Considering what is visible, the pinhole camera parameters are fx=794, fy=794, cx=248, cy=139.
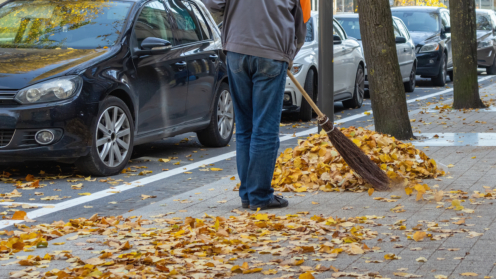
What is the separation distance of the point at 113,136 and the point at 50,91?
80cm

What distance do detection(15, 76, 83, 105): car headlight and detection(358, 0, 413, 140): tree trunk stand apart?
345cm

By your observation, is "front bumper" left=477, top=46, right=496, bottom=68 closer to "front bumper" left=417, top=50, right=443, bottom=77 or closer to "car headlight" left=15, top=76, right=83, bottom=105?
"front bumper" left=417, top=50, right=443, bottom=77

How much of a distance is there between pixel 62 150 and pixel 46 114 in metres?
0.35

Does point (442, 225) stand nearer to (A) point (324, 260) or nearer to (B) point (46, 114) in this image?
(A) point (324, 260)

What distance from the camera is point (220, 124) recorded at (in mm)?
9281

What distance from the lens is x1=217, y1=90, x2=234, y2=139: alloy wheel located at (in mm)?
9234

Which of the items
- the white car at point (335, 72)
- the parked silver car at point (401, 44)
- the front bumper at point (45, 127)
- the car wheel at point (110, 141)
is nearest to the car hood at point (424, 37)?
the parked silver car at point (401, 44)

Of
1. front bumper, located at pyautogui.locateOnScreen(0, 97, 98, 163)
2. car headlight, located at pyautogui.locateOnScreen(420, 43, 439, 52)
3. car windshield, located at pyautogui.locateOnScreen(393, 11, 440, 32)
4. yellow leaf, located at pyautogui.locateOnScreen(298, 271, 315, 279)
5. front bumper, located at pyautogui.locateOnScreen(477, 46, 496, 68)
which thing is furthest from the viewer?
front bumper, located at pyautogui.locateOnScreen(477, 46, 496, 68)

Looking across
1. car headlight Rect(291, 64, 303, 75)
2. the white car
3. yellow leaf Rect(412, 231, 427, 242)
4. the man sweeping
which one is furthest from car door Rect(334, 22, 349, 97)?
yellow leaf Rect(412, 231, 427, 242)

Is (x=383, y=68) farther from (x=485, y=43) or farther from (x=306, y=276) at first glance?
(x=485, y=43)

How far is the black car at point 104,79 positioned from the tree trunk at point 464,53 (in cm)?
511

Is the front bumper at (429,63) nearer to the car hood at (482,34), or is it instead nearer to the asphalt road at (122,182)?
the car hood at (482,34)

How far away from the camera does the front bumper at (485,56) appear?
78.3ft

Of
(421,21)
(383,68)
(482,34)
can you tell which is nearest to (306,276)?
(383,68)
